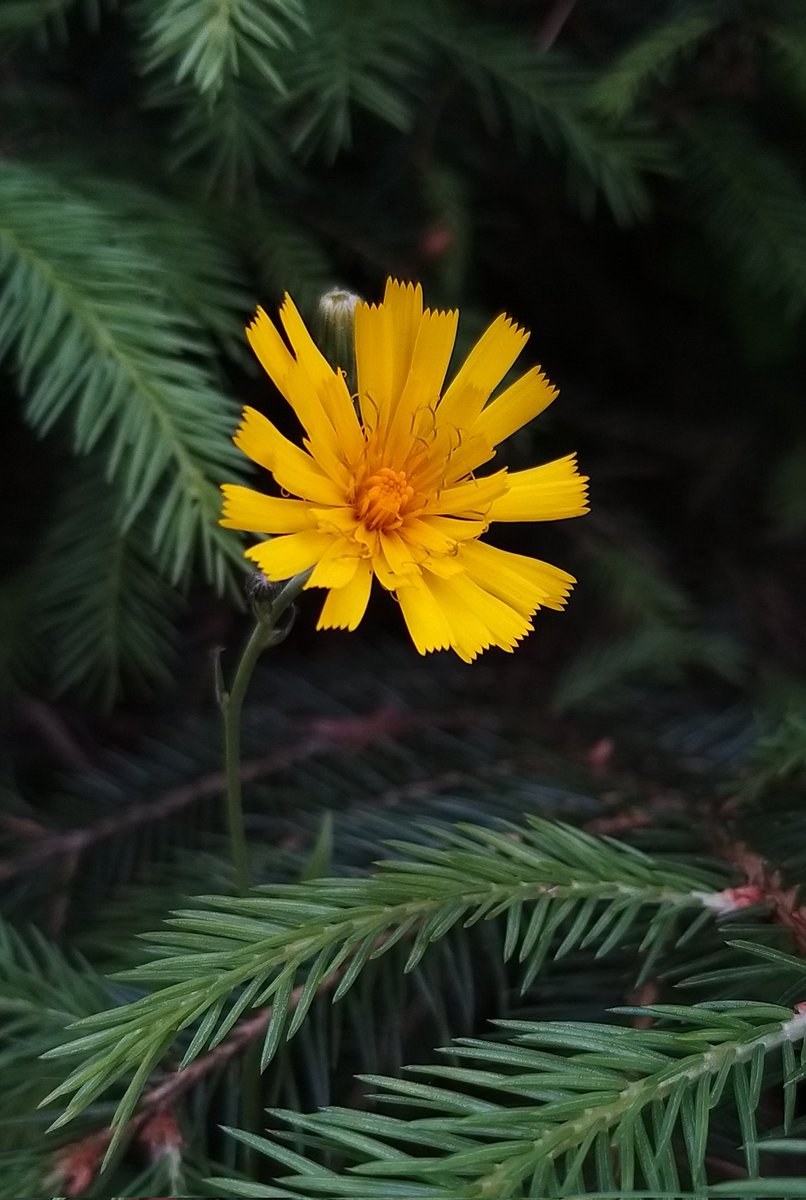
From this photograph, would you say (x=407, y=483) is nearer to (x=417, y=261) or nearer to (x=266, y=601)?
(x=266, y=601)

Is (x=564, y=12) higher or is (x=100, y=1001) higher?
(x=564, y=12)

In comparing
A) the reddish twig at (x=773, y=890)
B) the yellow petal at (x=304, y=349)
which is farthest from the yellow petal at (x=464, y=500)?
the reddish twig at (x=773, y=890)

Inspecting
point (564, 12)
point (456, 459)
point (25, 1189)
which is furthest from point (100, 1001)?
point (564, 12)

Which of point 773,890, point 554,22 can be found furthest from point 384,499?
point 554,22

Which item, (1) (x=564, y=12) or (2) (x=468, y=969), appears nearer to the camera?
(2) (x=468, y=969)

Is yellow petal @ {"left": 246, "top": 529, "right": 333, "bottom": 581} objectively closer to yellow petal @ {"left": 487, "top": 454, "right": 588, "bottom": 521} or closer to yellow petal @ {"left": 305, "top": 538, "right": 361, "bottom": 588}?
yellow petal @ {"left": 305, "top": 538, "right": 361, "bottom": 588}

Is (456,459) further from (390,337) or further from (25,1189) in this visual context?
(25,1189)

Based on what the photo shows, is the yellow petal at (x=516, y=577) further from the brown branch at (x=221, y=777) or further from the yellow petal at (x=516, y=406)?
the brown branch at (x=221, y=777)

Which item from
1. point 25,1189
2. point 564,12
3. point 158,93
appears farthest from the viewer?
point 564,12
